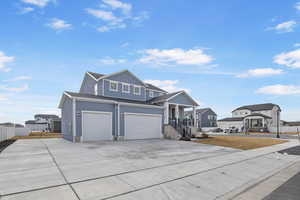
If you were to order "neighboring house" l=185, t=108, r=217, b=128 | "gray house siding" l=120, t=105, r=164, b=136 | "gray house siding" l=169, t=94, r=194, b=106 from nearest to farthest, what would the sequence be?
1. "gray house siding" l=120, t=105, r=164, b=136
2. "gray house siding" l=169, t=94, r=194, b=106
3. "neighboring house" l=185, t=108, r=217, b=128

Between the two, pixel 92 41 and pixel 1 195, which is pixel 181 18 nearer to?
pixel 92 41

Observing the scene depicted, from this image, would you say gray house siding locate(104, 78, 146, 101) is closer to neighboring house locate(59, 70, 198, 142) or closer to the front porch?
neighboring house locate(59, 70, 198, 142)

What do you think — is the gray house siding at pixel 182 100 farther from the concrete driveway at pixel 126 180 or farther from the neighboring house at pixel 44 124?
the neighboring house at pixel 44 124

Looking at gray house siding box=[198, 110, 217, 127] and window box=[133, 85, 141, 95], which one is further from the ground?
window box=[133, 85, 141, 95]

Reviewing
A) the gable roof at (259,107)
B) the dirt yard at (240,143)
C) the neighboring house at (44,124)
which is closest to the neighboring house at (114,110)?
the dirt yard at (240,143)

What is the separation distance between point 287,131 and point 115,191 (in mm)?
50020

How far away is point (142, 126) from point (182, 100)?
6542 millimetres

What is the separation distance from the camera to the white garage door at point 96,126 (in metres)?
14.3

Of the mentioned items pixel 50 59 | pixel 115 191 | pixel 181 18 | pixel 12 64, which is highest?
pixel 181 18

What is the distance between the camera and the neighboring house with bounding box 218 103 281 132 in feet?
138

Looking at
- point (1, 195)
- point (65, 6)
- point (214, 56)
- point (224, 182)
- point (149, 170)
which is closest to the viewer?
point (1, 195)

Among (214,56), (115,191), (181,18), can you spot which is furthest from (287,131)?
(115,191)

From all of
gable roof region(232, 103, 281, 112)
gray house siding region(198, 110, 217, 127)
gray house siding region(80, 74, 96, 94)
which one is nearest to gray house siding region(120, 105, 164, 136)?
gray house siding region(80, 74, 96, 94)

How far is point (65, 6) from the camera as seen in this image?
10.5 meters
